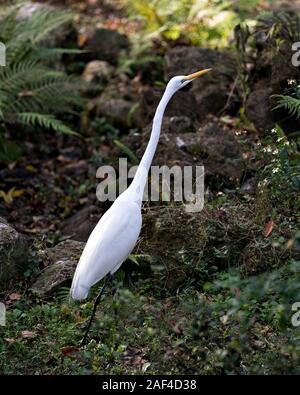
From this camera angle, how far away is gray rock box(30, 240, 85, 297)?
5.34m

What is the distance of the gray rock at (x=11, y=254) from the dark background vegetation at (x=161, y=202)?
0.03 ft

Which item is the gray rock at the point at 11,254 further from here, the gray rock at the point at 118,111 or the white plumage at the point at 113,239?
the gray rock at the point at 118,111

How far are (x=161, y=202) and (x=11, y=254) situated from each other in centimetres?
131

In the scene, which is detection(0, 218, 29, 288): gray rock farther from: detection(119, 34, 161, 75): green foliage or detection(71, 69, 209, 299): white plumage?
detection(119, 34, 161, 75): green foliage

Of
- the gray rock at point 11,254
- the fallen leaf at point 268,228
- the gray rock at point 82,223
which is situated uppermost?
the fallen leaf at point 268,228

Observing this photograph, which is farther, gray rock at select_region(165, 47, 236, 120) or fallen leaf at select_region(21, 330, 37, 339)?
gray rock at select_region(165, 47, 236, 120)

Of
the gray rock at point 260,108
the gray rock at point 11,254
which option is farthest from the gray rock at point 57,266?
the gray rock at point 260,108

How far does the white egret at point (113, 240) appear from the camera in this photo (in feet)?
15.4

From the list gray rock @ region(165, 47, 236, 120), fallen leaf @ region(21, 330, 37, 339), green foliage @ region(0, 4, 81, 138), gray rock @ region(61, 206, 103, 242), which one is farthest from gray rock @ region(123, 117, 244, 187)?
fallen leaf @ region(21, 330, 37, 339)

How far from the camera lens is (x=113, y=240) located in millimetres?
4844

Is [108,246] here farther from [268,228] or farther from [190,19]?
[190,19]

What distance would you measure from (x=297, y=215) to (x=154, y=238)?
107 centimetres

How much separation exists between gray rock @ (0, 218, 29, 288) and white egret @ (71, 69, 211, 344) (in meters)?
0.70

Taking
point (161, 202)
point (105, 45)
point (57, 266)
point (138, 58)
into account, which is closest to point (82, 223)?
point (161, 202)
